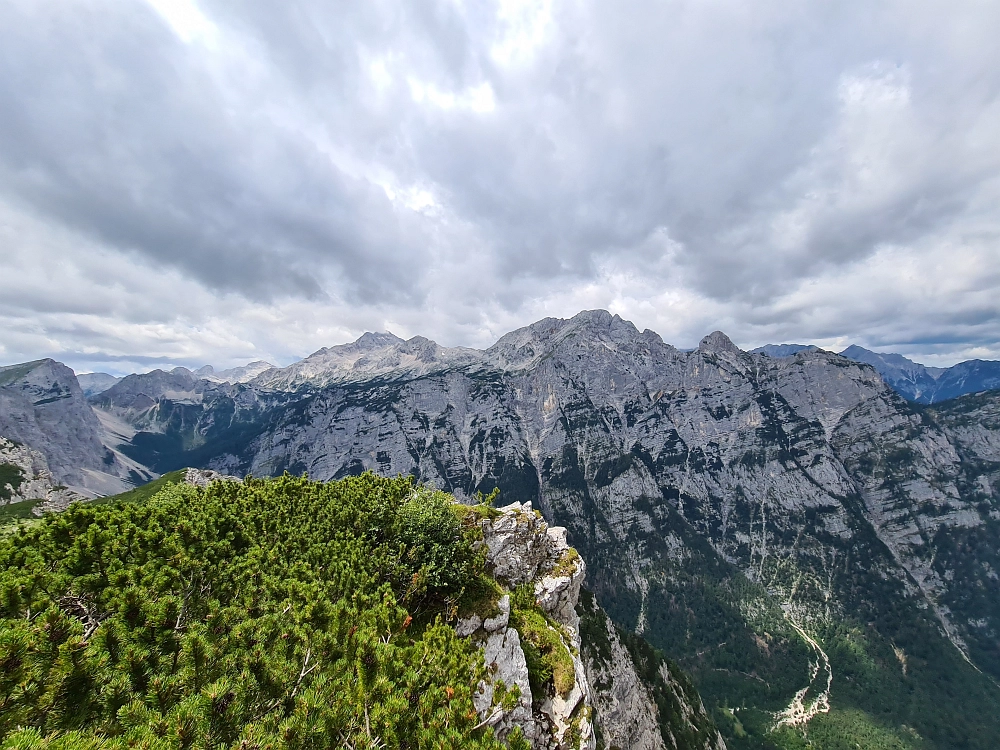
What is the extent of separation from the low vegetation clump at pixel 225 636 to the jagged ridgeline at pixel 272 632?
0.07 m

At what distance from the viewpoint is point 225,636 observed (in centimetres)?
1639

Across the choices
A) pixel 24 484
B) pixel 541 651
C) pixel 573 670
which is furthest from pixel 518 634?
pixel 24 484

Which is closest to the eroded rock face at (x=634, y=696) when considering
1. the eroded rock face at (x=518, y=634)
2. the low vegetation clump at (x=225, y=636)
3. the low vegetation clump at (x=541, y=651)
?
the eroded rock face at (x=518, y=634)

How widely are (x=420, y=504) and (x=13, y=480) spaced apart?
25054 centimetres

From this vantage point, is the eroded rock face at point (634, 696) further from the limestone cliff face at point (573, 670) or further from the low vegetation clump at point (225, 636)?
the low vegetation clump at point (225, 636)

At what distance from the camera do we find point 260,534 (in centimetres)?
2694

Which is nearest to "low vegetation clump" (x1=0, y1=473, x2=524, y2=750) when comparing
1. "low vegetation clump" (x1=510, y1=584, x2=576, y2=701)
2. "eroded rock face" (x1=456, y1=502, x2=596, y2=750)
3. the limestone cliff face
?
"eroded rock face" (x1=456, y1=502, x2=596, y2=750)

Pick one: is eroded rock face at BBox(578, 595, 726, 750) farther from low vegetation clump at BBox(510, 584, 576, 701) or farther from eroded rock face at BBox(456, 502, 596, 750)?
low vegetation clump at BBox(510, 584, 576, 701)

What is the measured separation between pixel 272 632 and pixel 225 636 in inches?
68.8

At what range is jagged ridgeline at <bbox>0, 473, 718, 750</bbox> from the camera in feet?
36.7

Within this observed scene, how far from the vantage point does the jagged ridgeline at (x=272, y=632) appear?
1117 centimetres

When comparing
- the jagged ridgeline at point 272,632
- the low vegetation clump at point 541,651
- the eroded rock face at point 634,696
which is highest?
the jagged ridgeline at point 272,632

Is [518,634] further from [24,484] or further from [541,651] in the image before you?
[24,484]

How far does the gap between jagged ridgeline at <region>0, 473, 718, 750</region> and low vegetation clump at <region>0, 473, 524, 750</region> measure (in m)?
0.07
